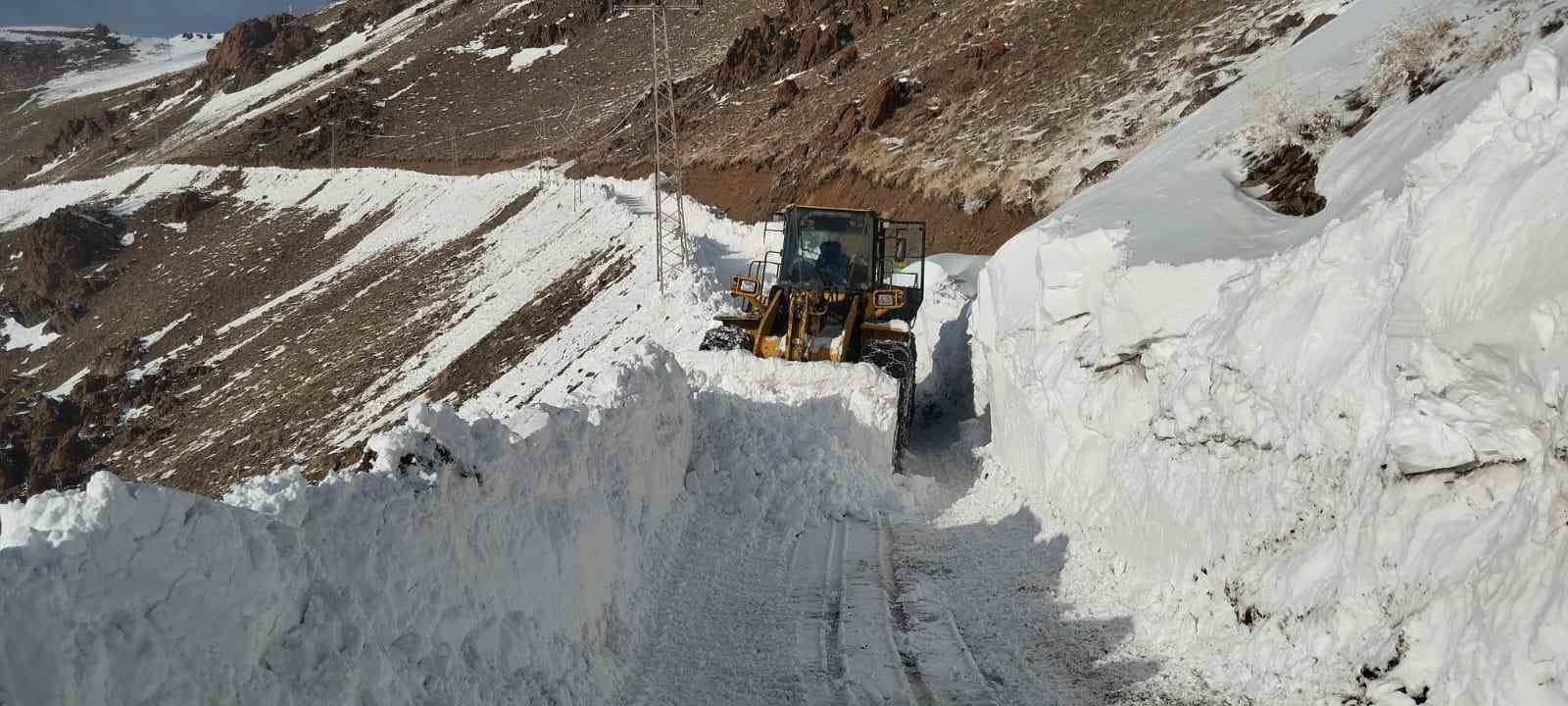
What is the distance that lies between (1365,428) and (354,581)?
18.1 ft

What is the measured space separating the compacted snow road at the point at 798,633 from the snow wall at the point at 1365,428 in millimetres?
1599

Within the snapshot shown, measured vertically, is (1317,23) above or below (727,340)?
above

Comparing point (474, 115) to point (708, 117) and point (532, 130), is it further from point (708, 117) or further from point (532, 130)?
point (708, 117)

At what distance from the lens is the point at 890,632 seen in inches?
323

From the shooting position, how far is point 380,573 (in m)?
5.46

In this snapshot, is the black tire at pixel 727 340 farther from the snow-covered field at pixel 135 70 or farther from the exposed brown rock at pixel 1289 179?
the snow-covered field at pixel 135 70

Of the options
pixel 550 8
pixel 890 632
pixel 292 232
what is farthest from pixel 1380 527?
pixel 550 8

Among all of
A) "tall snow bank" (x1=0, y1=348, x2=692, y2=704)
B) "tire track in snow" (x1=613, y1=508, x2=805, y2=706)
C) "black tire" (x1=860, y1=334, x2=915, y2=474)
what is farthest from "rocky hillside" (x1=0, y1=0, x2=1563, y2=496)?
"tall snow bank" (x1=0, y1=348, x2=692, y2=704)

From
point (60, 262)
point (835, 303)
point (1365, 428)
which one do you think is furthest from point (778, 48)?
point (1365, 428)

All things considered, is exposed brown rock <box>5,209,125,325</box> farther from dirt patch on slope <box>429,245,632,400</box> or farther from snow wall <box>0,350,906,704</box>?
snow wall <box>0,350,906,704</box>

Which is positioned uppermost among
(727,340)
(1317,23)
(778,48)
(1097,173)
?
(1317,23)

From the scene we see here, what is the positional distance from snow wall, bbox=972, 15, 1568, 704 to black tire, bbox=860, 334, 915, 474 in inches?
130

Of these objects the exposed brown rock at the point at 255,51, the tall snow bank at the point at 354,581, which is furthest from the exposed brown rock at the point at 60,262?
the tall snow bank at the point at 354,581

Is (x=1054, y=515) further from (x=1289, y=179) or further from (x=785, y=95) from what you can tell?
(x=785, y=95)
